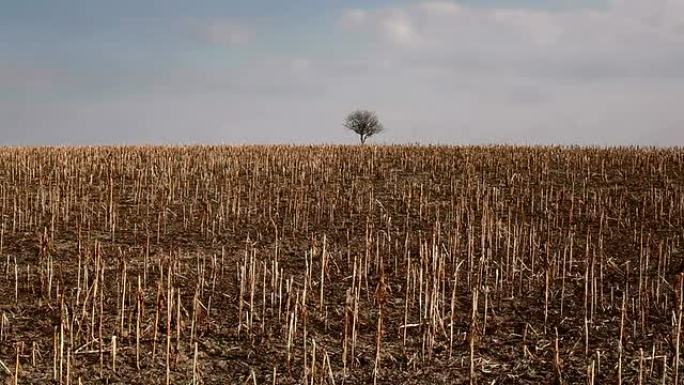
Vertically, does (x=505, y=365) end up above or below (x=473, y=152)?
below

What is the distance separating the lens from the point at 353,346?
7.46 meters

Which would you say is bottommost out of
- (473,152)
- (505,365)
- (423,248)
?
(505,365)

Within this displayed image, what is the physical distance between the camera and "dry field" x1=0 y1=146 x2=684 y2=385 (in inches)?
296

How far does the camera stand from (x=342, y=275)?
10.8m

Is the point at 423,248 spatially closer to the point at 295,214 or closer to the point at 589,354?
the point at 589,354

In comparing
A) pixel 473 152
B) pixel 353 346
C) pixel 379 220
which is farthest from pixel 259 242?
pixel 473 152

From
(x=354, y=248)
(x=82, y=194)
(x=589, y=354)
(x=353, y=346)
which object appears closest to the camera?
(x=353, y=346)

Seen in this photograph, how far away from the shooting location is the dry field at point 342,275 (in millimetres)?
7523

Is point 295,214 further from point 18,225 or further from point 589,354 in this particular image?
point 589,354

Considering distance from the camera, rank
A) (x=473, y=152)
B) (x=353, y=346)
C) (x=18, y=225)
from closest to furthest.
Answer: (x=353, y=346) < (x=18, y=225) < (x=473, y=152)

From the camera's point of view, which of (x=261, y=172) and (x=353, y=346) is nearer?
(x=353, y=346)

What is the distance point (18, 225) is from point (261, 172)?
25.6 feet

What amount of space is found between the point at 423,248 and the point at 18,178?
13495mm

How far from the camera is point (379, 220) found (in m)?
14.7
